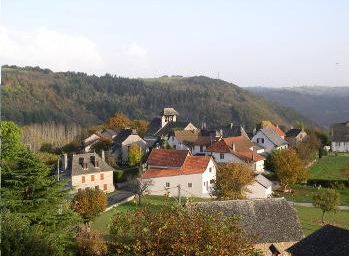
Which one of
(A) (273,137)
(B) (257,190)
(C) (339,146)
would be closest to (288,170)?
(B) (257,190)

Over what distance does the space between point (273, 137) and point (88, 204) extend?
51611 mm

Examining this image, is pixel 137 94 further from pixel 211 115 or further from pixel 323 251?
pixel 323 251

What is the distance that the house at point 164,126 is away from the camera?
84.4 metres

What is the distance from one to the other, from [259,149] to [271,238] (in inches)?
1900

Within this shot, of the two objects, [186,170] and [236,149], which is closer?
[186,170]

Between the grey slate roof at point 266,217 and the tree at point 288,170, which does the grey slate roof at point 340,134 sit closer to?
the tree at point 288,170

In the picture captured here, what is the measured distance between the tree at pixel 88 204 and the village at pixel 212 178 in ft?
5.94

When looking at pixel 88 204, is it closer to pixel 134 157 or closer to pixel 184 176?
pixel 184 176

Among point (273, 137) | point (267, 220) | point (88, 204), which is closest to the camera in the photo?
point (267, 220)

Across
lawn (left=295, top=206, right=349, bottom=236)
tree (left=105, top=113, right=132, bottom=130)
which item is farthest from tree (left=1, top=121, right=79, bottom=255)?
tree (left=105, top=113, right=132, bottom=130)

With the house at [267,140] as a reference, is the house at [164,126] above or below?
above

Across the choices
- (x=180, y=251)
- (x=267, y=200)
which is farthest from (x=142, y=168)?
(x=180, y=251)

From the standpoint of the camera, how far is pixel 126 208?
4622cm

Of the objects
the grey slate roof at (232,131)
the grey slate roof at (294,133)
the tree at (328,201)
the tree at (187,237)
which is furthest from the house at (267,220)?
the grey slate roof at (294,133)
